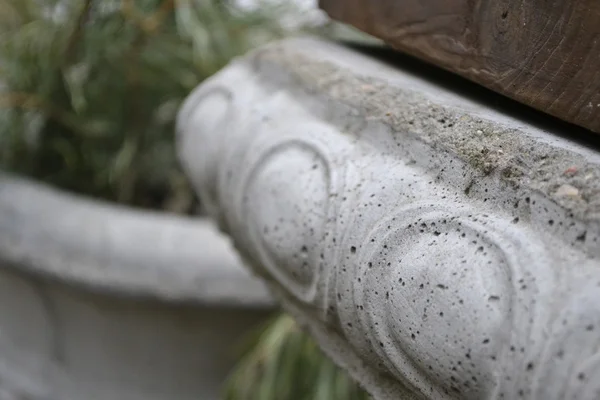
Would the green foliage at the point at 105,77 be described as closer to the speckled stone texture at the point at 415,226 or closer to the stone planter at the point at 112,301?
the stone planter at the point at 112,301

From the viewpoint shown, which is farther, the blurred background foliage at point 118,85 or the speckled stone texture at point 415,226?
the blurred background foliage at point 118,85

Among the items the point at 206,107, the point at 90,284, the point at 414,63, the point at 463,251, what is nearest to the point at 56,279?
the point at 90,284

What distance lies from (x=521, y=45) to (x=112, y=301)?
1.76 feet

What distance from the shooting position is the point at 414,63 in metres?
0.44

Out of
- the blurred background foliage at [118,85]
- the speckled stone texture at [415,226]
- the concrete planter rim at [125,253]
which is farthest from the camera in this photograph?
the blurred background foliage at [118,85]

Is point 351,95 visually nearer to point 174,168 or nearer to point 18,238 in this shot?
point 18,238

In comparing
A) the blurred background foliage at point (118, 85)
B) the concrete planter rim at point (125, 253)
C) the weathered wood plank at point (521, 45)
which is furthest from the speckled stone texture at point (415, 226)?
the blurred background foliage at point (118, 85)

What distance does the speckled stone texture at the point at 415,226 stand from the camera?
0.72ft

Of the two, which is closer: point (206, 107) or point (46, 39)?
point (206, 107)

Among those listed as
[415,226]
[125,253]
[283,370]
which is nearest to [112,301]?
[125,253]

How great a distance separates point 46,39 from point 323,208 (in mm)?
607

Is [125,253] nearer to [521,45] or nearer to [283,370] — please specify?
[283,370]

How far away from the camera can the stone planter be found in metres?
0.66

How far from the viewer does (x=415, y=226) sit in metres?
0.27
